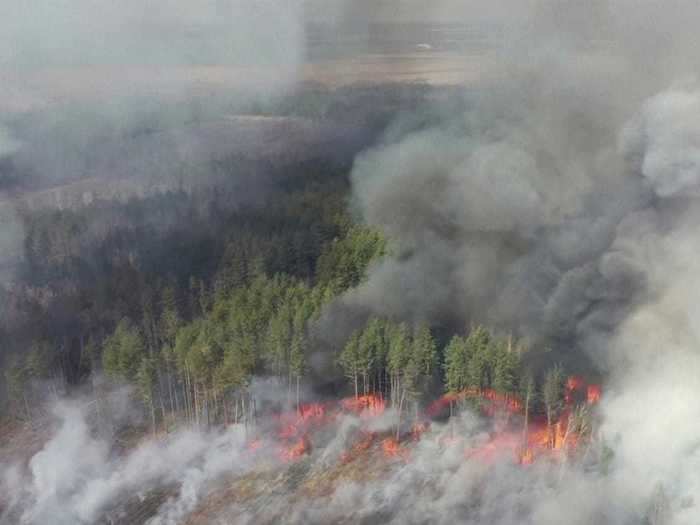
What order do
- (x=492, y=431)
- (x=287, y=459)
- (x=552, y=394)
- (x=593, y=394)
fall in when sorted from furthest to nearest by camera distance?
(x=593, y=394)
(x=492, y=431)
(x=287, y=459)
(x=552, y=394)

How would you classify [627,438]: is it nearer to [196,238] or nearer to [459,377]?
[459,377]

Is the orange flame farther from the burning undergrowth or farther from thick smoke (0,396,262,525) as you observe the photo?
thick smoke (0,396,262,525)

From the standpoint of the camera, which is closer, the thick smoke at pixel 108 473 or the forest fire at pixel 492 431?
the thick smoke at pixel 108 473

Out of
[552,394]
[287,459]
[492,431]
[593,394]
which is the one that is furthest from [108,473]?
[593,394]

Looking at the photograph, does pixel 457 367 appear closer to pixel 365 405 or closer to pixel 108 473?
pixel 365 405

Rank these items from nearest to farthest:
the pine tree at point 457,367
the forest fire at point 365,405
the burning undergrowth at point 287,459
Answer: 1. the burning undergrowth at point 287,459
2. the pine tree at point 457,367
3. the forest fire at point 365,405

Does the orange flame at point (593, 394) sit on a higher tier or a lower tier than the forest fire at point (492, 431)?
higher

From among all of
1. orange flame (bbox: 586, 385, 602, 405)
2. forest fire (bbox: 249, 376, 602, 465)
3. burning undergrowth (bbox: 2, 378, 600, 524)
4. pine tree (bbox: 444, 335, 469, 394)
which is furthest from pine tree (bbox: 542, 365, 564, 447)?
pine tree (bbox: 444, 335, 469, 394)

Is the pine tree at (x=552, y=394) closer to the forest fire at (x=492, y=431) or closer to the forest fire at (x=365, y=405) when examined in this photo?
the forest fire at (x=492, y=431)

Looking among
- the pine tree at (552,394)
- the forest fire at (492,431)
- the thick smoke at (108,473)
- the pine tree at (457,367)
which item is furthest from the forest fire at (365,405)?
the pine tree at (552,394)

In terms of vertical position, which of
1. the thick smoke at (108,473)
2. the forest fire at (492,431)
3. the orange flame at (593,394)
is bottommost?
the thick smoke at (108,473)

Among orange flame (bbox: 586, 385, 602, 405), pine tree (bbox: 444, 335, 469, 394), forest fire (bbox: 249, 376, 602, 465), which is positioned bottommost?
forest fire (bbox: 249, 376, 602, 465)
